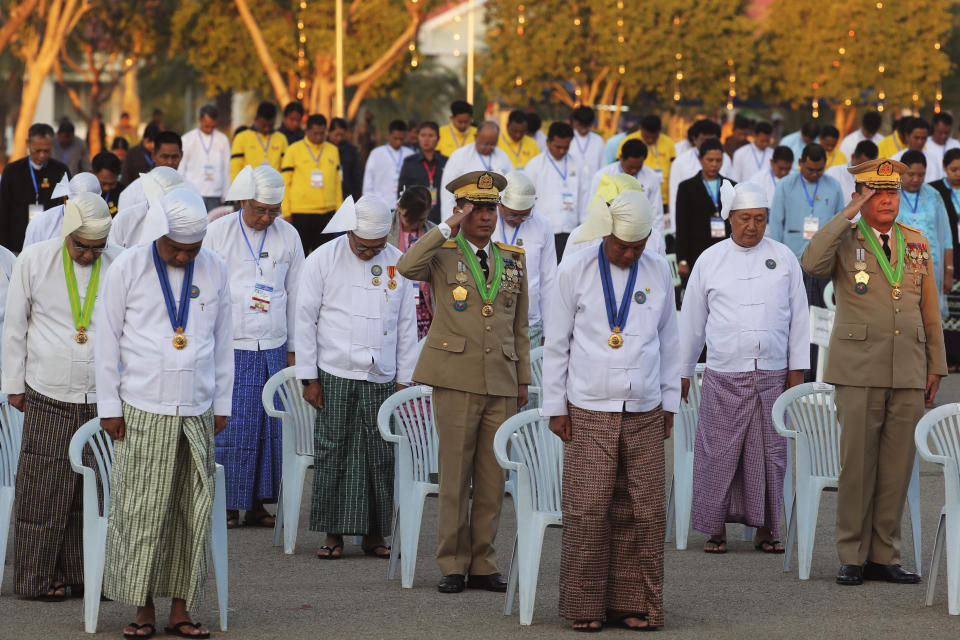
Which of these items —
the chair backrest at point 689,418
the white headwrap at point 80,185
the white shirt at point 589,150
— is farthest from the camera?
the white shirt at point 589,150

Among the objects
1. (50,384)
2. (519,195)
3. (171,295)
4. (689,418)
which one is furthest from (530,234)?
(171,295)

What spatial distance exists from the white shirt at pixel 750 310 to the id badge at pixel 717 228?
17.8ft

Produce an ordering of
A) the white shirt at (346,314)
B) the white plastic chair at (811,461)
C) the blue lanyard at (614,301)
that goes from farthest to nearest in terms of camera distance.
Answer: the white shirt at (346,314), the white plastic chair at (811,461), the blue lanyard at (614,301)

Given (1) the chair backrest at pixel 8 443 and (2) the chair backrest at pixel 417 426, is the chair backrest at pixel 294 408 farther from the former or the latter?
(1) the chair backrest at pixel 8 443

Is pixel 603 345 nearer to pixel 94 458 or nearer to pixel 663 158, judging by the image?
pixel 94 458

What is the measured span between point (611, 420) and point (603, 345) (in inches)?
13.7

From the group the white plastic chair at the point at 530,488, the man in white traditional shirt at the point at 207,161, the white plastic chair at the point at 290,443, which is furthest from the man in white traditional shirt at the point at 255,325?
the man in white traditional shirt at the point at 207,161

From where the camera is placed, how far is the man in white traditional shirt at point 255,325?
10.5 meters

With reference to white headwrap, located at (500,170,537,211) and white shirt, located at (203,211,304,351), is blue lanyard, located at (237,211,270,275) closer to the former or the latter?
white shirt, located at (203,211,304,351)

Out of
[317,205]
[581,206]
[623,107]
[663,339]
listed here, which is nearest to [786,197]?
[581,206]

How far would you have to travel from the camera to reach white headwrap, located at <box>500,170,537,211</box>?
11.1 metres

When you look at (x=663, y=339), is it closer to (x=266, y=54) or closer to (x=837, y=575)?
(x=837, y=575)


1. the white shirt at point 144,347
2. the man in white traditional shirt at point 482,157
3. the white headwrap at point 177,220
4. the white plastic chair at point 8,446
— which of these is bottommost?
the white plastic chair at point 8,446

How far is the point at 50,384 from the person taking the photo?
837 cm
